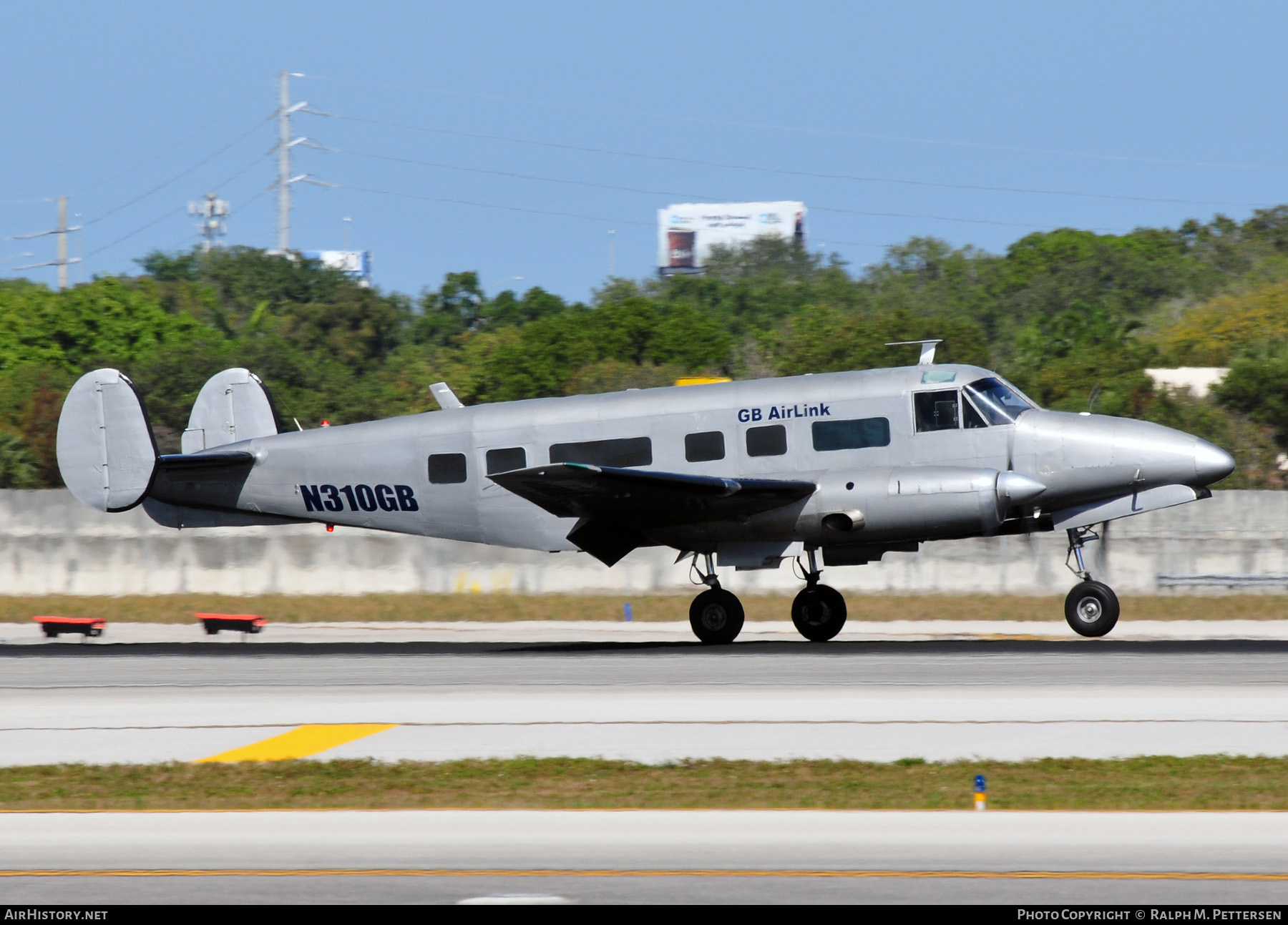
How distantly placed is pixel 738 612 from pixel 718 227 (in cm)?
17772

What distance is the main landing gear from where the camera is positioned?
2320 centimetres

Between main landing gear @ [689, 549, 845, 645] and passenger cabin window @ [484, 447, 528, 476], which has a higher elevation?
passenger cabin window @ [484, 447, 528, 476]

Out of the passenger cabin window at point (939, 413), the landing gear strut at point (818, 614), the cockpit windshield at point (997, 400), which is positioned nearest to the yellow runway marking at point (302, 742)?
the landing gear strut at point (818, 614)

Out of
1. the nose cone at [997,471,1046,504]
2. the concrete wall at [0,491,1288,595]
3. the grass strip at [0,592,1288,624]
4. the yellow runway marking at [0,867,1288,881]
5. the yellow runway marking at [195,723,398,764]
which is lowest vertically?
the yellow runway marking at [0,867,1288,881]

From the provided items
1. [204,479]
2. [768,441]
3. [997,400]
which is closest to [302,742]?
[768,441]

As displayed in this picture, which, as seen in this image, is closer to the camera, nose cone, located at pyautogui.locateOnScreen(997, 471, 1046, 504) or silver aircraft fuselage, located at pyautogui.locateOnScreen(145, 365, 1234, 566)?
nose cone, located at pyautogui.locateOnScreen(997, 471, 1046, 504)

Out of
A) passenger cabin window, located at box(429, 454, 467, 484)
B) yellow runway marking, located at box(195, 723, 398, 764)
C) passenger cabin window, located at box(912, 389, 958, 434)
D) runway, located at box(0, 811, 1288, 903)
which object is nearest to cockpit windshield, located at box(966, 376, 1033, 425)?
passenger cabin window, located at box(912, 389, 958, 434)

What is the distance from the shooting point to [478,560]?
3759cm

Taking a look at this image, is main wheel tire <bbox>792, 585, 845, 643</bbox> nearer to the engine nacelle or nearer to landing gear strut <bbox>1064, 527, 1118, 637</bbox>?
the engine nacelle

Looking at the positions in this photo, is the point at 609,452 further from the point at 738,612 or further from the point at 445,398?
the point at 445,398

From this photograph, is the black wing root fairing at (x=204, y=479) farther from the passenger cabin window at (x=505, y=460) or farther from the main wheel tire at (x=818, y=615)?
the main wheel tire at (x=818, y=615)

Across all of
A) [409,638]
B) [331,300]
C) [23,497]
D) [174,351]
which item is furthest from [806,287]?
[409,638]
